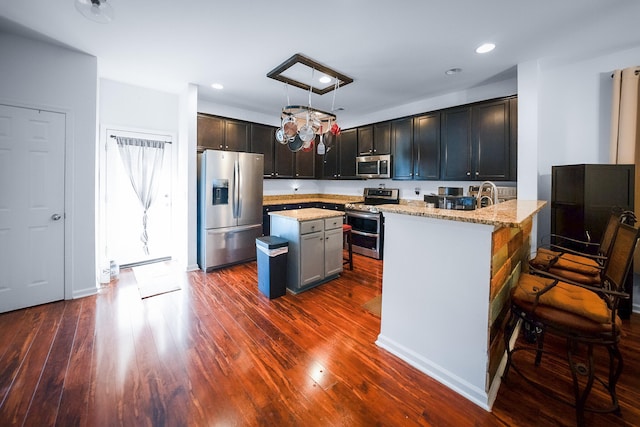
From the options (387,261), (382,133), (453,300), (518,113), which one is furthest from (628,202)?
(382,133)

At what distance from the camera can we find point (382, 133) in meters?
5.00

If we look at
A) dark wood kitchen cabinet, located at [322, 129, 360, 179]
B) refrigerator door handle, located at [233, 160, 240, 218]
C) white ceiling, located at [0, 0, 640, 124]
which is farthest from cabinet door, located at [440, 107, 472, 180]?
refrigerator door handle, located at [233, 160, 240, 218]

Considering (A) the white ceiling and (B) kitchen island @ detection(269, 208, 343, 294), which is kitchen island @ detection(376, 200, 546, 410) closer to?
(B) kitchen island @ detection(269, 208, 343, 294)

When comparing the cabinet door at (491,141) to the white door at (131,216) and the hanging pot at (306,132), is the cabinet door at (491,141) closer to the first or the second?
the hanging pot at (306,132)

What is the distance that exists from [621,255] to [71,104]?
4849 mm

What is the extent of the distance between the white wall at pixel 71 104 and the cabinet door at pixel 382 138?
4150 mm

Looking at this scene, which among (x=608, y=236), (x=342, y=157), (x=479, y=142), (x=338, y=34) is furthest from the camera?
(x=342, y=157)

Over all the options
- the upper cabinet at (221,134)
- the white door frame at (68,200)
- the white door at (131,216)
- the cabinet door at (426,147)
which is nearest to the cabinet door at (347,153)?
the cabinet door at (426,147)

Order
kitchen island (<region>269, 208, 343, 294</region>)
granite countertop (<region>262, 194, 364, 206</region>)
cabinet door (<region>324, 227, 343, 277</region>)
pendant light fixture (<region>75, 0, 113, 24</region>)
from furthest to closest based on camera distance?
granite countertop (<region>262, 194, 364, 206</region>) < cabinet door (<region>324, 227, 343, 277</region>) < kitchen island (<region>269, 208, 343, 294</region>) < pendant light fixture (<region>75, 0, 113, 24</region>)

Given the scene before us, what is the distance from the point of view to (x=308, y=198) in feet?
20.9

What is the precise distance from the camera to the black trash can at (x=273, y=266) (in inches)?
124

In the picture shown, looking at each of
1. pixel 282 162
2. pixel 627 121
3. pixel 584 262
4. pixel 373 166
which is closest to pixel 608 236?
pixel 584 262

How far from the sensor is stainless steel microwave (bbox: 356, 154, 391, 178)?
4873 millimetres

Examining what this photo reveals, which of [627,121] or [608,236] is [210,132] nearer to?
[608,236]
